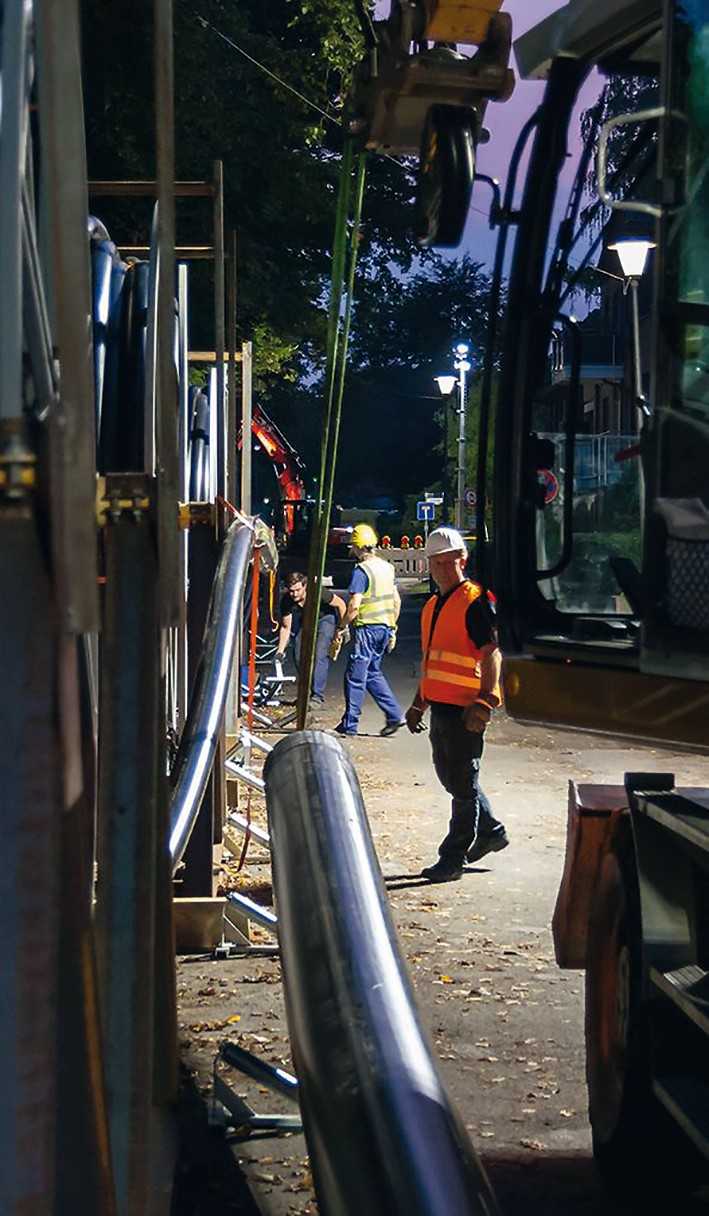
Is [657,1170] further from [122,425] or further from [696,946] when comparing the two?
[122,425]

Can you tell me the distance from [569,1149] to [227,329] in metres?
5.52

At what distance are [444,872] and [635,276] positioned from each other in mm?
6266

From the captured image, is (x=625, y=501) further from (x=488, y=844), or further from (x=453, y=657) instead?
(x=488, y=844)

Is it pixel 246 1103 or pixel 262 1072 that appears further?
pixel 246 1103

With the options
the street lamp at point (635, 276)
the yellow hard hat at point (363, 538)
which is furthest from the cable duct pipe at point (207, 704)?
the yellow hard hat at point (363, 538)

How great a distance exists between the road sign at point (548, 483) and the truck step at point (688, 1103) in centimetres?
167

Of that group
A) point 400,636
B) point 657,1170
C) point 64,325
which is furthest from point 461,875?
point 400,636

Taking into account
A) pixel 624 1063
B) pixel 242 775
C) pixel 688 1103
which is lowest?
pixel 242 775

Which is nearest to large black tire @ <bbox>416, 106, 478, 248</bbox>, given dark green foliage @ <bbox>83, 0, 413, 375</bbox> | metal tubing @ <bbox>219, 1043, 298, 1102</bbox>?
metal tubing @ <bbox>219, 1043, 298, 1102</bbox>

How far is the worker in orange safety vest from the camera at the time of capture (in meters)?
9.86

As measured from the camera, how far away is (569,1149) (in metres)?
5.72

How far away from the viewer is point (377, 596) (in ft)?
56.4

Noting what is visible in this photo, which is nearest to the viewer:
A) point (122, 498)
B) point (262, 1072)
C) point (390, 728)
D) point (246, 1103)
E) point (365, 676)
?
point (122, 498)

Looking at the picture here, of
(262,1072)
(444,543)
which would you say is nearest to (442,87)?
(262,1072)
